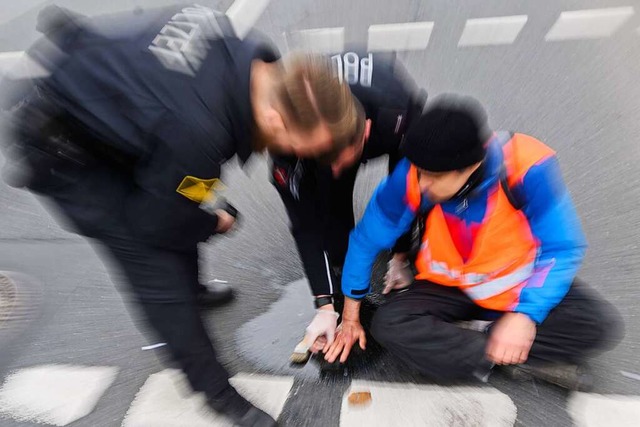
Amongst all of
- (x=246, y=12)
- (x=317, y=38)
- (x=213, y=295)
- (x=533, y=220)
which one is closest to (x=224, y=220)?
(x=213, y=295)

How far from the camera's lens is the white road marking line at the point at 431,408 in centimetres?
182

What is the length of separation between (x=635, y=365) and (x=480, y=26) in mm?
3076

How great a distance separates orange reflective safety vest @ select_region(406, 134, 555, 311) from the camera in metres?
1.60

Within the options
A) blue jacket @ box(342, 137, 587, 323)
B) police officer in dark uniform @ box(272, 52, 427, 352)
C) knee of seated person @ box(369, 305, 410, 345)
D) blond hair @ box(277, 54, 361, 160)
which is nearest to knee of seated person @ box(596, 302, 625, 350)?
blue jacket @ box(342, 137, 587, 323)

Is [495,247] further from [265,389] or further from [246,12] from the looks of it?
[246,12]

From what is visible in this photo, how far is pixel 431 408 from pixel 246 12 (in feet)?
13.8

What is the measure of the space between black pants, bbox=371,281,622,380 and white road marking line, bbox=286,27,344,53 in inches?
113

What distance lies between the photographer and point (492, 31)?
4.03 metres

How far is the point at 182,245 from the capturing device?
166 cm

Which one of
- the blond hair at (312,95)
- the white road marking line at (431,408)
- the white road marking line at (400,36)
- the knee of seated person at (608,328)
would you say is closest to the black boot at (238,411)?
the white road marking line at (431,408)

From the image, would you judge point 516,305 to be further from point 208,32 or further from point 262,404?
point 208,32

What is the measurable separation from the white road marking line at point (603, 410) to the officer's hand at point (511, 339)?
0.85 ft

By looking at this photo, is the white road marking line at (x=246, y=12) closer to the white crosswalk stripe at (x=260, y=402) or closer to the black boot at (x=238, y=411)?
the white crosswalk stripe at (x=260, y=402)

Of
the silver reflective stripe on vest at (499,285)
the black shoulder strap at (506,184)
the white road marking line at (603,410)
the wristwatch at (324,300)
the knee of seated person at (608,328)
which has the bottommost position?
the white road marking line at (603,410)
